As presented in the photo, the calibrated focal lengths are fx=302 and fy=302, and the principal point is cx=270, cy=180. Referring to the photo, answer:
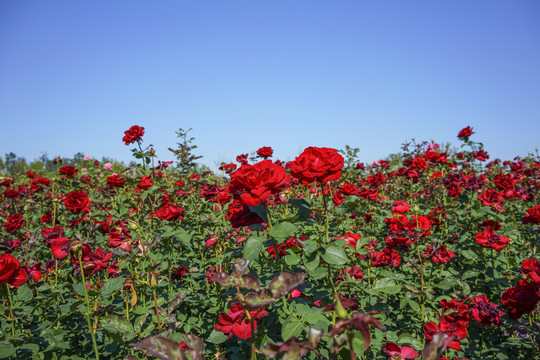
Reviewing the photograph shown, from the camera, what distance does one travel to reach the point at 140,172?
2.90m

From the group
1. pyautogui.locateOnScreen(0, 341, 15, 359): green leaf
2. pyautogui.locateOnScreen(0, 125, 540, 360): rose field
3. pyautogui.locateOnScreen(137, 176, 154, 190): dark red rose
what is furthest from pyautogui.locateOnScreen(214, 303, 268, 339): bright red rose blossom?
pyautogui.locateOnScreen(137, 176, 154, 190): dark red rose

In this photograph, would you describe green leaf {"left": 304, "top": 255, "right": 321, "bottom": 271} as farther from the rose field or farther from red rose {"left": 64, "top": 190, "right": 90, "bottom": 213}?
red rose {"left": 64, "top": 190, "right": 90, "bottom": 213}

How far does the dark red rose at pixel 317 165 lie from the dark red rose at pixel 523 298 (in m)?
1.03

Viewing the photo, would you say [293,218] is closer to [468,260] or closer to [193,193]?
[468,260]

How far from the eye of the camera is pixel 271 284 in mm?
723

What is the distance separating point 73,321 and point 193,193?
220 cm

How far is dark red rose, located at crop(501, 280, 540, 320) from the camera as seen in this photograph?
1379 millimetres

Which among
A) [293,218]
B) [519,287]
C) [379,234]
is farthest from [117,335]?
[379,234]

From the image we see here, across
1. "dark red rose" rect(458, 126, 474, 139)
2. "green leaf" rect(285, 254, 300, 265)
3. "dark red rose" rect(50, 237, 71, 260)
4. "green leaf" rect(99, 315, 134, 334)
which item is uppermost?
"dark red rose" rect(458, 126, 474, 139)

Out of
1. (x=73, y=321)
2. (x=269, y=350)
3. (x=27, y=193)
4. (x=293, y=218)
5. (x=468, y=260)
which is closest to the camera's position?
(x=269, y=350)

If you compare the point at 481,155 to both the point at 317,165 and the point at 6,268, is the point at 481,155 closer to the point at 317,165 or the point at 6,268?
the point at 317,165

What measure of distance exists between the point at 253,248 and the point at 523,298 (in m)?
1.32

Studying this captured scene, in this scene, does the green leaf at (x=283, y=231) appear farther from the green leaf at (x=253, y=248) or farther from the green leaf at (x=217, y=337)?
the green leaf at (x=217, y=337)

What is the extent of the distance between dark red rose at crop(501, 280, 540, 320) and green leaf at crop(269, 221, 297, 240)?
1.13 meters
